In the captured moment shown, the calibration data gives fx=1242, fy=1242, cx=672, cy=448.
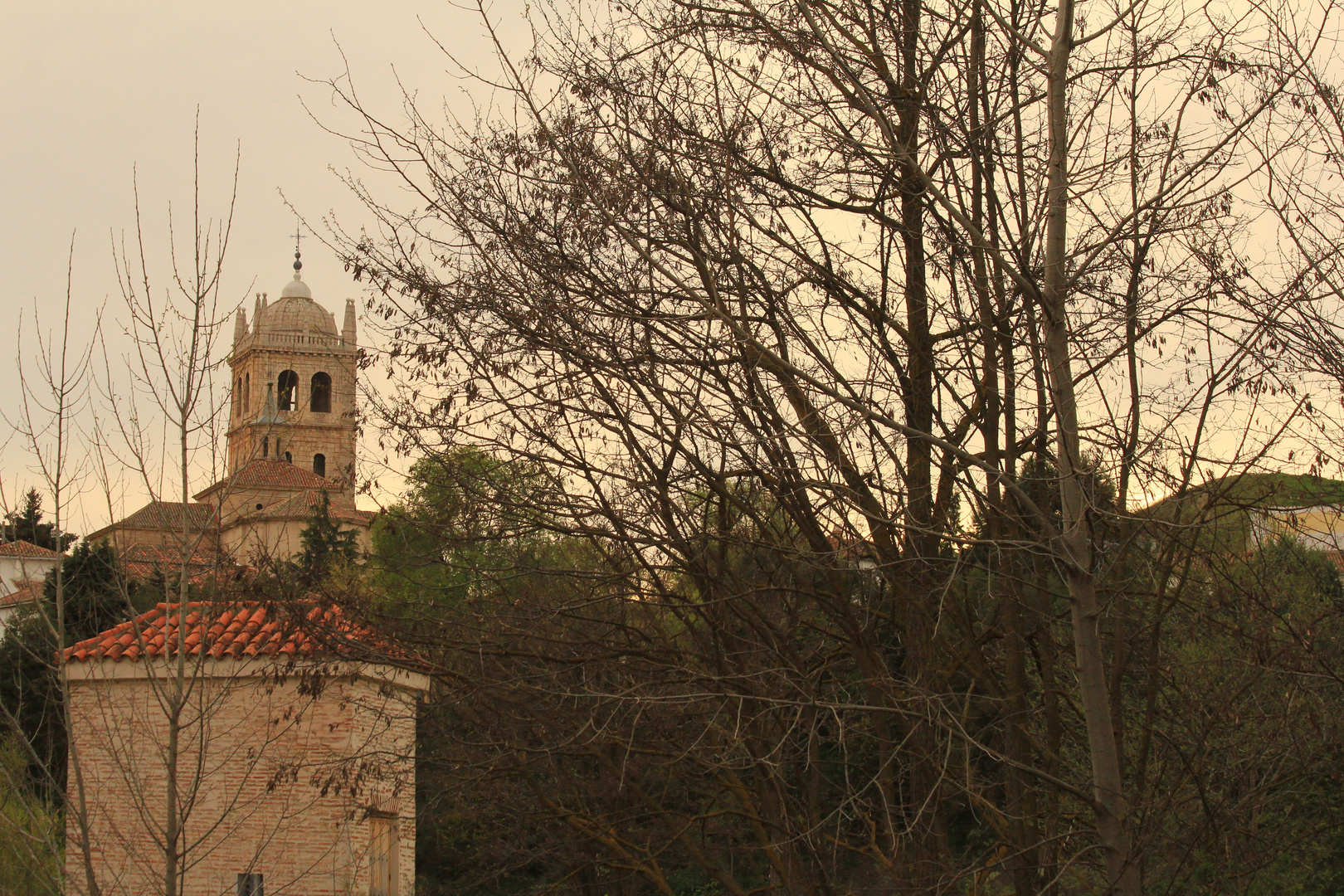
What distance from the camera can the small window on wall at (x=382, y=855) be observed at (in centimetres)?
1012

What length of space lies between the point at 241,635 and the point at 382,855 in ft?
7.73

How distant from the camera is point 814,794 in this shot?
7.21 meters

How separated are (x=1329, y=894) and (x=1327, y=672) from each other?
13979 millimetres

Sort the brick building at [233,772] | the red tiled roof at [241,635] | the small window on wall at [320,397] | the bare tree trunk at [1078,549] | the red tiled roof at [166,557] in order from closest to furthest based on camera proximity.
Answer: the bare tree trunk at [1078,549], the red tiled roof at [241,635], the red tiled roof at [166,557], the brick building at [233,772], the small window on wall at [320,397]

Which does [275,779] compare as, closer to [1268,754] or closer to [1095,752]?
[1095,752]

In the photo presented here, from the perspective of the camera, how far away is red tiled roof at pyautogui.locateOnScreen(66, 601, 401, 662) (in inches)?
247

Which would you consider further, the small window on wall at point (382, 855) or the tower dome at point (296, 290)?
the tower dome at point (296, 290)

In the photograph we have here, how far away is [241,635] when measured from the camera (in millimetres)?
9422

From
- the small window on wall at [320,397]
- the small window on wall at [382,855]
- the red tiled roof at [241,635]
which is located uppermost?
the small window on wall at [320,397]

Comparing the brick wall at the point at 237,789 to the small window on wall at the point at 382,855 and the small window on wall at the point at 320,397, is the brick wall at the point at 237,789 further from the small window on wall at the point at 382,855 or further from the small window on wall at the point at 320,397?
the small window on wall at the point at 320,397

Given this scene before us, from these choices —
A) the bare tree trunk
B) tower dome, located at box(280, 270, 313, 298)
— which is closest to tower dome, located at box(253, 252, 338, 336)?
tower dome, located at box(280, 270, 313, 298)

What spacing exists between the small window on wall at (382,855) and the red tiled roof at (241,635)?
1.92 m

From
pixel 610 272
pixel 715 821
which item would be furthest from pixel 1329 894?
pixel 610 272

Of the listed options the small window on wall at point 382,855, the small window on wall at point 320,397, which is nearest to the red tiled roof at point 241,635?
the small window on wall at point 382,855
